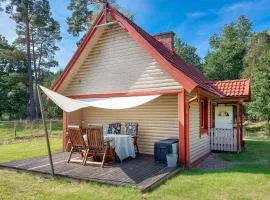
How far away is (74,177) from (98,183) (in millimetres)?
825

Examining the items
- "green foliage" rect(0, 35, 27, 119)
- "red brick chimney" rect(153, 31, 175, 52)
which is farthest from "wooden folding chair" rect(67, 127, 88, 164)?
"green foliage" rect(0, 35, 27, 119)

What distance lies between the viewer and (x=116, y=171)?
29.0 ft

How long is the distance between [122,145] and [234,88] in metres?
6.59

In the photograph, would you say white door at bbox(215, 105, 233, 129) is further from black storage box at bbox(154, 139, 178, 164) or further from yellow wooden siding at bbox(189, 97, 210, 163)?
black storage box at bbox(154, 139, 178, 164)

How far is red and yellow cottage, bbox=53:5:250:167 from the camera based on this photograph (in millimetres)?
10453

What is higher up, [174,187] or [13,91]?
[13,91]

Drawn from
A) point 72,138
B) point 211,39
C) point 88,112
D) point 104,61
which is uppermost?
point 211,39

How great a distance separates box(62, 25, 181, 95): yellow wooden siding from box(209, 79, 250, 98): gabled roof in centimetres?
442

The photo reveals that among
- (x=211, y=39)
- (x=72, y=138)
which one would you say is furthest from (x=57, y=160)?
(x=211, y=39)

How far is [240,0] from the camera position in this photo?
25188 millimetres

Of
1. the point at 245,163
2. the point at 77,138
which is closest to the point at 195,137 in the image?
the point at 245,163

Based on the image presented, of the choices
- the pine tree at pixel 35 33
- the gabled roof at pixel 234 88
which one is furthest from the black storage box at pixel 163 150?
the pine tree at pixel 35 33

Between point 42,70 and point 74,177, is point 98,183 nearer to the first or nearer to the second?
point 74,177

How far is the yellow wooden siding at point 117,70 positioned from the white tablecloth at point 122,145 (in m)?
2.10
